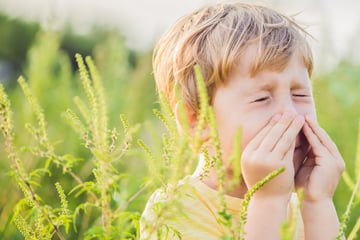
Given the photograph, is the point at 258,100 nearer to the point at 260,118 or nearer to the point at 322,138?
the point at 260,118

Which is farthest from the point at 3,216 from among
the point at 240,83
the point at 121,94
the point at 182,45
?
the point at 121,94

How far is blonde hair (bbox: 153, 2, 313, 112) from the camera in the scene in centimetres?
194

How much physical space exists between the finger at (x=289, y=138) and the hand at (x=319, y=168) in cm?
6

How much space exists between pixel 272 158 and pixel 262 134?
0.11 m

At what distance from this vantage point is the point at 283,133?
1.73 metres

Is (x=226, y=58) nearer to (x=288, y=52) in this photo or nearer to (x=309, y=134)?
(x=288, y=52)

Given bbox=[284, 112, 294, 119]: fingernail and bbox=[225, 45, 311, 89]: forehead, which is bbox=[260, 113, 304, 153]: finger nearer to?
bbox=[284, 112, 294, 119]: fingernail

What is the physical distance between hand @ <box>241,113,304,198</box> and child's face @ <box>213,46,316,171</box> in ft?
0.25

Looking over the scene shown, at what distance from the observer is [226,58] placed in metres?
1.94

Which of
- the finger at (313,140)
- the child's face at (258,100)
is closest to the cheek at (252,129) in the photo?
the child's face at (258,100)

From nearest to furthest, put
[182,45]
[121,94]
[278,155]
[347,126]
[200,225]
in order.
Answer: [278,155]
[200,225]
[182,45]
[347,126]
[121,94]

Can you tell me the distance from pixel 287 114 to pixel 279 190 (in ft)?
0.68

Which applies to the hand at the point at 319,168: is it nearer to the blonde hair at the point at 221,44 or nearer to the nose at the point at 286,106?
the nose at the point at 286,106

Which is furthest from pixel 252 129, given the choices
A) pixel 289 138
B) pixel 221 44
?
pixel 221 44
